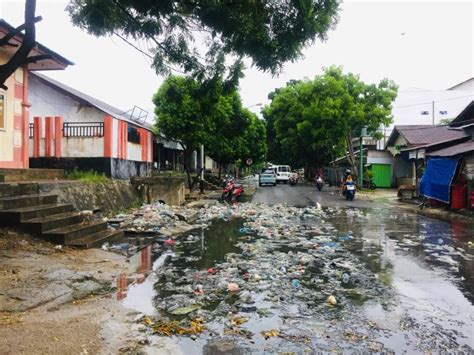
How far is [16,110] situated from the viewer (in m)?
12.7

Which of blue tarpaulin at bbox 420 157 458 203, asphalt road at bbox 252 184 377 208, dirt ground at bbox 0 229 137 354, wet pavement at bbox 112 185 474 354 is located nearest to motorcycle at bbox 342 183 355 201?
asphalt road at bbox 252 184 377 208

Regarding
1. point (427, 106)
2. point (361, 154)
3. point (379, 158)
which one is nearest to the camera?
point (361, 154)

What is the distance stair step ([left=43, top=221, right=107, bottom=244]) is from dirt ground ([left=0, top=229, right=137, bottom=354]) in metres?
0.25

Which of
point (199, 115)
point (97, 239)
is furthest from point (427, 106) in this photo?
point (97, 239)

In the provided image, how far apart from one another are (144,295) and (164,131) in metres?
18.6

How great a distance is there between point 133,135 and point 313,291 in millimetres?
15068

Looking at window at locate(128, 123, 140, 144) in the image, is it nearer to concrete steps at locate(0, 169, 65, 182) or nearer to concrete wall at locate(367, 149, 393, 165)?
concrete steps at locate(0, 169, 65, 182)

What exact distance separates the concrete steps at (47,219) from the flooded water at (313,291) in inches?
49.0

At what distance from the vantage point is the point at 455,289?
6.00 meters

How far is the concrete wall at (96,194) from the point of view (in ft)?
34.9

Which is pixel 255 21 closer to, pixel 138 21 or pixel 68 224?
pixel 138 21

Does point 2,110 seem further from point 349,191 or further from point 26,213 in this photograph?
point 349,191

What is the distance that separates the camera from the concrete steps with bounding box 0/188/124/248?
7.95m

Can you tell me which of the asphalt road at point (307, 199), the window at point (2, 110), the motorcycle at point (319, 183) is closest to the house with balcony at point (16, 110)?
the window at point (2, 110)
